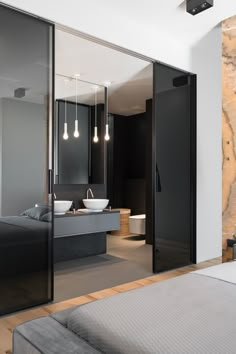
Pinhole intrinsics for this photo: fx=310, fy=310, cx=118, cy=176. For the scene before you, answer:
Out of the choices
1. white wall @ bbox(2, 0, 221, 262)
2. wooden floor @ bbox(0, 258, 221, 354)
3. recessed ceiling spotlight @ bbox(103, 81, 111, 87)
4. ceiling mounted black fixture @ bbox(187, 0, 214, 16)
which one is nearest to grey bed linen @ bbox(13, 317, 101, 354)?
wooden floor @ bbox(0, 258, 221, 354)

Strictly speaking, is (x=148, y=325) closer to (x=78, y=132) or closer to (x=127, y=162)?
(x=78, y=132)

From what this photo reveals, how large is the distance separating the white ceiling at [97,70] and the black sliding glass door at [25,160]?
49 centimetres

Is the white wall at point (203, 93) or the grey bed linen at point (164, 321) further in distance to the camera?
the white wall at point (203, 93)

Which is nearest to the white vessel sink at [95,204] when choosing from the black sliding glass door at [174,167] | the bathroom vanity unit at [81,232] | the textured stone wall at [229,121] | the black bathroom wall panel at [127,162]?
A: the bathroom vanity unit at [81,232]

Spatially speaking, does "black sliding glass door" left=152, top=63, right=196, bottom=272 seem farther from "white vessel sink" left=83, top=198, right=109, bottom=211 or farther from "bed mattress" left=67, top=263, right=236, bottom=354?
"bed mattress" left=67, top=263, right=236, bottom=354

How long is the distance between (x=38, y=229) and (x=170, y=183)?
180 centimetres

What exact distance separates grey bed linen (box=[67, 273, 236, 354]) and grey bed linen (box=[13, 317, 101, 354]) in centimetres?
4

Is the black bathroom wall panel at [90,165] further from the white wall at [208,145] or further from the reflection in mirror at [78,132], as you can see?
the white wall at [208,145]

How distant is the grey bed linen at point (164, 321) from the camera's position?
3.32ft

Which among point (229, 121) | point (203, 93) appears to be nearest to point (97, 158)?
point (203, 93)

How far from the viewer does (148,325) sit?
1.13 metres

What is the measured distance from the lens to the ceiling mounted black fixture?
289 cm

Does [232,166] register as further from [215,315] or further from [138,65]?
[215,315]

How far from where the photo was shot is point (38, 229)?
2641 millimetres
